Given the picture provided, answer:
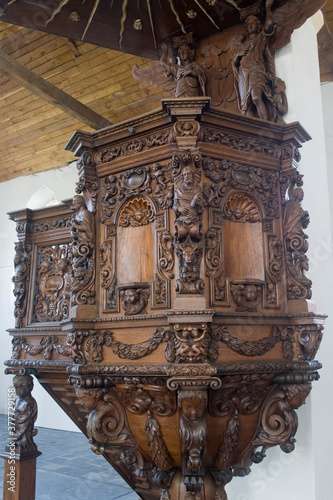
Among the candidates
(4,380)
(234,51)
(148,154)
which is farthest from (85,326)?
(4,380)

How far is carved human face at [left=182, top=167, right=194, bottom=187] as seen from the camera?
2404mm

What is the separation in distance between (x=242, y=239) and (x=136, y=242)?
21.8 inches

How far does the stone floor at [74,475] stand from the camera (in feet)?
15.6

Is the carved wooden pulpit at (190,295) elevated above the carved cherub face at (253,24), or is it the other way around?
the carved cherub face at (253,24)

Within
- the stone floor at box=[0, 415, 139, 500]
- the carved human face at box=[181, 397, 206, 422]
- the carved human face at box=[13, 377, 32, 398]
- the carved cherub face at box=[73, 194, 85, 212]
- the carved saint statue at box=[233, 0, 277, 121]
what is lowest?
the stone floor at box=[0, 415, 139, 500]

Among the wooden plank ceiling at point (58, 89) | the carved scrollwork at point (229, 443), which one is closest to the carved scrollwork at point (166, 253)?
the carved scrollwork at point (229, 443)

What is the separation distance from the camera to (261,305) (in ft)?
8.46

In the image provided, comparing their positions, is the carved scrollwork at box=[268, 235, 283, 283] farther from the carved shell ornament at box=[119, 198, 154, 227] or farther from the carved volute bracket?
the carved volute bracket

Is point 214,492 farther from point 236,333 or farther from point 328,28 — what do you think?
point 328,28

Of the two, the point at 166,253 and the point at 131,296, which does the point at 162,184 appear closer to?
the point at 166,253

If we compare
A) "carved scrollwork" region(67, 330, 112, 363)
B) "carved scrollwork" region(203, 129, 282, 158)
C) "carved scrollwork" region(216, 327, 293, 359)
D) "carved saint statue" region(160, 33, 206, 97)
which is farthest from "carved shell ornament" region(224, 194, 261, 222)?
"carved saint statue" region(160, 33, 206, 97)

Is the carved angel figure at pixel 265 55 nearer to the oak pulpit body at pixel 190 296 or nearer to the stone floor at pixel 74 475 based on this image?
the oak pulpit body at pixel 190 296

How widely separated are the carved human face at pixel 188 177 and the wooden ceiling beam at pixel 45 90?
5335 millimetres

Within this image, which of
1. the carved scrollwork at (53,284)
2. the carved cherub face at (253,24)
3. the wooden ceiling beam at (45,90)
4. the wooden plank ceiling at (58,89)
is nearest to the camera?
the carved cherub face at (253,24)
